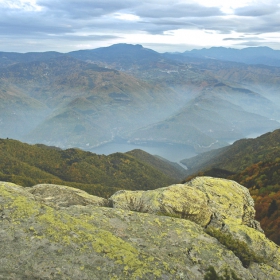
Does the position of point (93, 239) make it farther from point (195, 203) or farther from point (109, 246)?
point (195, 203)

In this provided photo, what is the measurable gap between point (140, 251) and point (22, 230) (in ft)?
19.9

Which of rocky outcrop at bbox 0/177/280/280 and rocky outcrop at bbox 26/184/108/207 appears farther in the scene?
rocky outcrop at bbox 26/184/108/207

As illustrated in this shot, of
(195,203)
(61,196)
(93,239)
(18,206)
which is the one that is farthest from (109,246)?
(195,203)

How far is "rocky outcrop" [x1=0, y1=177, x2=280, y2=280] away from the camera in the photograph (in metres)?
12.2

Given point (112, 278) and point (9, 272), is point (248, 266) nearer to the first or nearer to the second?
point (112, 278)

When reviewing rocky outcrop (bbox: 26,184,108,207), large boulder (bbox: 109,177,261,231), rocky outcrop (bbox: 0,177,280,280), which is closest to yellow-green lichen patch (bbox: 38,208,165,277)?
rocky outcrop (bbox: 0,177,280,280)

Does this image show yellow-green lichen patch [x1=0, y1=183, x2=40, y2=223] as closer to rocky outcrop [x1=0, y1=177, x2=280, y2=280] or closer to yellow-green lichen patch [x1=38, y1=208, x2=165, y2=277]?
rocky outcrop [x1=0, y1=177, x2=280, y2=280]

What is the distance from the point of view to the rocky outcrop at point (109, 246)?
12.2m

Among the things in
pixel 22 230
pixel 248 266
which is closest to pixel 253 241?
pixel 248 266

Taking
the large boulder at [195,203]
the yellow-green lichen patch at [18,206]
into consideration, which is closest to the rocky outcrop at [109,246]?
the yellow-green lichen patch at [18,206]

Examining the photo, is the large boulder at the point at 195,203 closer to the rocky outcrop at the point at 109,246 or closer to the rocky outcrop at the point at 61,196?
the rocky outcrop at the point at 61,196

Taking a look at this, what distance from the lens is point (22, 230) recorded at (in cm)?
1354

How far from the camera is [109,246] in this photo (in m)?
13.8

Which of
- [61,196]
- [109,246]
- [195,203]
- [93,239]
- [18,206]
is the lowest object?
[195,203]
